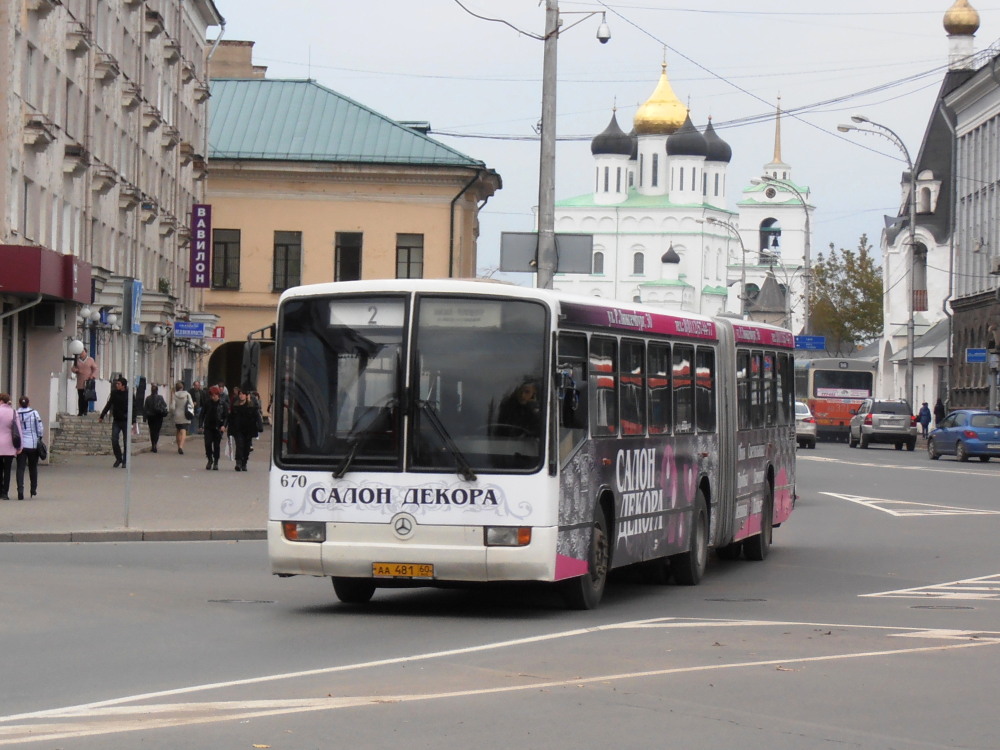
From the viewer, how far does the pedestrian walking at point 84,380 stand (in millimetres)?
43312

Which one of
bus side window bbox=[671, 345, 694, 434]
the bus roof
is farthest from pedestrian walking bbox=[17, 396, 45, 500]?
the bus roof

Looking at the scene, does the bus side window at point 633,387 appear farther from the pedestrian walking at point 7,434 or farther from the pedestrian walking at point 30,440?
the pedestrian walking at point 30,440

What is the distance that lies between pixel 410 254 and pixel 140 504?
143ft

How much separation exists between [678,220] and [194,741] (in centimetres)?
17914

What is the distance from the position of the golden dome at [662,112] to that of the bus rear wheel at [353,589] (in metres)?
168

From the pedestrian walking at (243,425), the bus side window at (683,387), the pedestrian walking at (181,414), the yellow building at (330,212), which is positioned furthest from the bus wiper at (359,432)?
the yellow building at (330,212)

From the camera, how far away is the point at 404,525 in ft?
44.9

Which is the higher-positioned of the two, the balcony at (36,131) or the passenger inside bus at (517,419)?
the balcony at (36,131)

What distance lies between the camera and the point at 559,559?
13.7m

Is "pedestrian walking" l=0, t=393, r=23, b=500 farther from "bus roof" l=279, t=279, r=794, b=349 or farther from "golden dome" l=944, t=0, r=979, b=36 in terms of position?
"golden dome" l=944, t=0, r=979, b=36

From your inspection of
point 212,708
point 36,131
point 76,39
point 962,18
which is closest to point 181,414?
point 76,39

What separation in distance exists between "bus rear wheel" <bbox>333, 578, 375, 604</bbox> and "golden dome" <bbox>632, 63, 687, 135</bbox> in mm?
167581

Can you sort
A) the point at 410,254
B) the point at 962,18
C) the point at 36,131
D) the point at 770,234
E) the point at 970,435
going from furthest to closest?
the point at 770,234 < the point at 962,18 < the point at 410,254 < the point at 970,435 < the point at 36,131

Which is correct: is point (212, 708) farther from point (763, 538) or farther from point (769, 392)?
point (769, 392)
